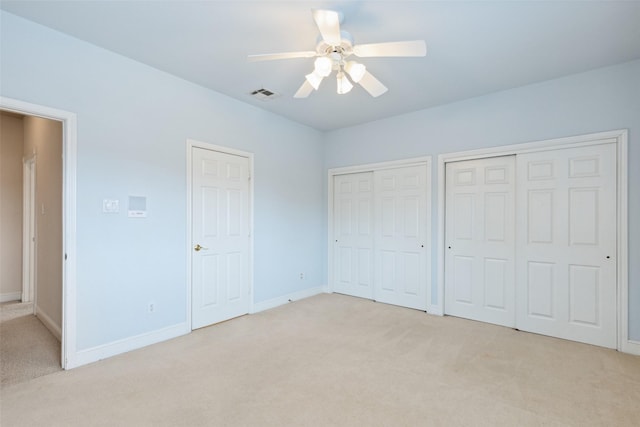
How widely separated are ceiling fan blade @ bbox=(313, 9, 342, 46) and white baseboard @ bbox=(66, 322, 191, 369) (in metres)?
3.15

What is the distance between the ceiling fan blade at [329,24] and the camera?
185cm

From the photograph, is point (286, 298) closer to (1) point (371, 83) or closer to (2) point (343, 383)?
(2) point (343, 383)

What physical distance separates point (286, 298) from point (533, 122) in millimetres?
3877

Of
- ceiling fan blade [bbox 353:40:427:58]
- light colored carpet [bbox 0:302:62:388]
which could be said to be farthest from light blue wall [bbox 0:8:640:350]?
ceiling fan blade [bbox 353:40:427:58]

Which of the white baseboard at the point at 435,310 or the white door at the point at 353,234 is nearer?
the white baseboard at the point at 435,310

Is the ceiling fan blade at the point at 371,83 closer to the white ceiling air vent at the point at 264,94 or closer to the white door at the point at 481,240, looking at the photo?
the white ceiling air vent at the point at 264,94

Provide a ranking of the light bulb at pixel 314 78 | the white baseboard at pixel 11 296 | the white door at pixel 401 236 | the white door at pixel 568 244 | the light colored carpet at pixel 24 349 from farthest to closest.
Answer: the white baseboard at pixel 11 296
the white door at pixel 401 236
the white door at pixel 568 244
the light colored carpet at pixel 24 349
the light bulb at pixel 314 78

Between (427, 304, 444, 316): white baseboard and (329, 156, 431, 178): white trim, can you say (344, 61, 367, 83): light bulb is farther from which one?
(427, 304, 444, 316): white baseboard

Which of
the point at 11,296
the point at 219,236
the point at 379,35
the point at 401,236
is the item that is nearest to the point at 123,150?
the point at 219,236

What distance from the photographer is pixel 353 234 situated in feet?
16.6

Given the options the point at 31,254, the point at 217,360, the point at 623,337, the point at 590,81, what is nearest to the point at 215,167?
the point at 217,360

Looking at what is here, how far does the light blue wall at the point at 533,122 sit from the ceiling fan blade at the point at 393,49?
6.93ft

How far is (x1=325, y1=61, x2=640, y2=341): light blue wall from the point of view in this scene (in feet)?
9.62

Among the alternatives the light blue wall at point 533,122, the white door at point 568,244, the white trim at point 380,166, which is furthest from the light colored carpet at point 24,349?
the white door at point 568,244
